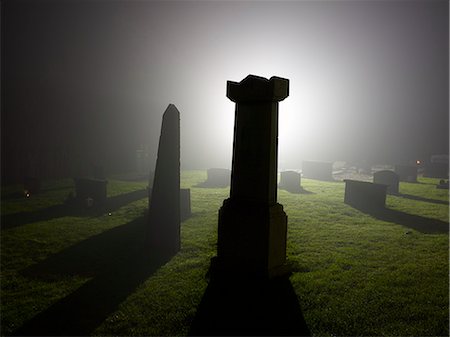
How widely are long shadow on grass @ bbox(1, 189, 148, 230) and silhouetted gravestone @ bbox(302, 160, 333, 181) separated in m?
16.9

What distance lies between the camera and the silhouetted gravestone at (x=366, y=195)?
12305 mm

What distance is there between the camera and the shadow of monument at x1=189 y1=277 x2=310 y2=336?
352 cm

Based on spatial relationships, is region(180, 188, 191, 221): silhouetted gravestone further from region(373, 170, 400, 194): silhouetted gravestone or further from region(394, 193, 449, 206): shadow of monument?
region(373, 170, 400, 194): silhouetted gravestone

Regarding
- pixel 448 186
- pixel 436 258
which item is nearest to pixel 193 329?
pixel 436 258

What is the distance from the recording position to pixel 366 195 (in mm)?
12578

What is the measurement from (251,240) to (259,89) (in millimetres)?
2472

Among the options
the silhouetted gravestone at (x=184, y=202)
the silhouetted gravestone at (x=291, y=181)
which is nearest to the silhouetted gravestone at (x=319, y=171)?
the silhouetted gravestone at (x=291, y=181)

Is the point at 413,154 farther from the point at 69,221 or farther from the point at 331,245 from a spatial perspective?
the point at 69,221

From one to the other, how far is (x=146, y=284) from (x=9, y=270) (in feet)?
9.80

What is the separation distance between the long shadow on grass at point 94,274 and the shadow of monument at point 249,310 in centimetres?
142

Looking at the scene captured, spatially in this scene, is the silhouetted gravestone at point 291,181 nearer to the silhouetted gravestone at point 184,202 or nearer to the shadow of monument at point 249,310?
the silhouetted gravestone at point 184,202

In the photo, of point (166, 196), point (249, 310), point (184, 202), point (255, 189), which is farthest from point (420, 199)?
point (249, 310)

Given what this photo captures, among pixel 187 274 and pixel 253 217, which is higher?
pixel 253 217

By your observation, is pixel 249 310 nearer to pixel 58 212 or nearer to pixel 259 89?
pixel 259 89
